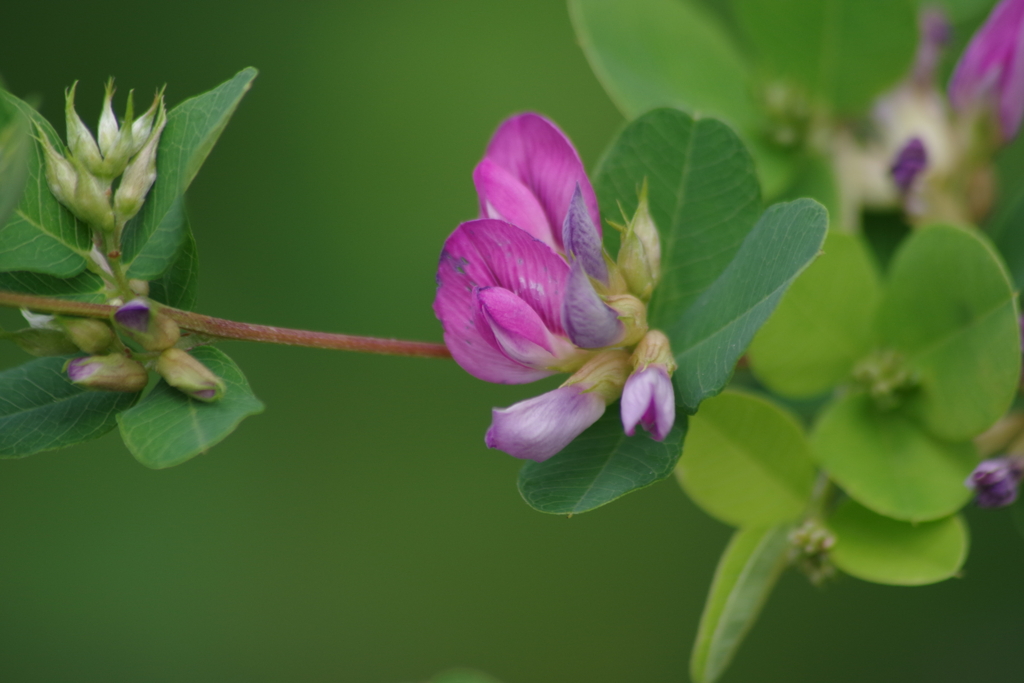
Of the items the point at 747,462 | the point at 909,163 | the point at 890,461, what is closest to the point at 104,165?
the point at 747,462

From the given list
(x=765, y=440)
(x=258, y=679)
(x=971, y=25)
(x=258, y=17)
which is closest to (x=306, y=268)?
(x=258, y=17)

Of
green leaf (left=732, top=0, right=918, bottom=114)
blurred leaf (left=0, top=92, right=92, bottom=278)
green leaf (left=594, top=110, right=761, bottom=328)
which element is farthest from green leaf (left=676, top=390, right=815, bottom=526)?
blurred leaf (left=0, top=92, right=92, bottom=278)

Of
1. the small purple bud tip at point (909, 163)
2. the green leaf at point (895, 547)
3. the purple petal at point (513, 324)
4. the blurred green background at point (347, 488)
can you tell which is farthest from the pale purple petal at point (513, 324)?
the blurred green background at point (347, 488)

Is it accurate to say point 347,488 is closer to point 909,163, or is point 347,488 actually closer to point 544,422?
point 909,163

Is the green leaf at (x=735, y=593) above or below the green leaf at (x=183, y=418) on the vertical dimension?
below

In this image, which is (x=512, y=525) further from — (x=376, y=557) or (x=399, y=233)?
(x=399, y=233)

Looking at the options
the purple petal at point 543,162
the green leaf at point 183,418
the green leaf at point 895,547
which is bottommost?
the green leaf at point 895,547

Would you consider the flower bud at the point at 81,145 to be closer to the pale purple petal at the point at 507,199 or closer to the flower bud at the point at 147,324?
the flower bud at the point at 147,324
